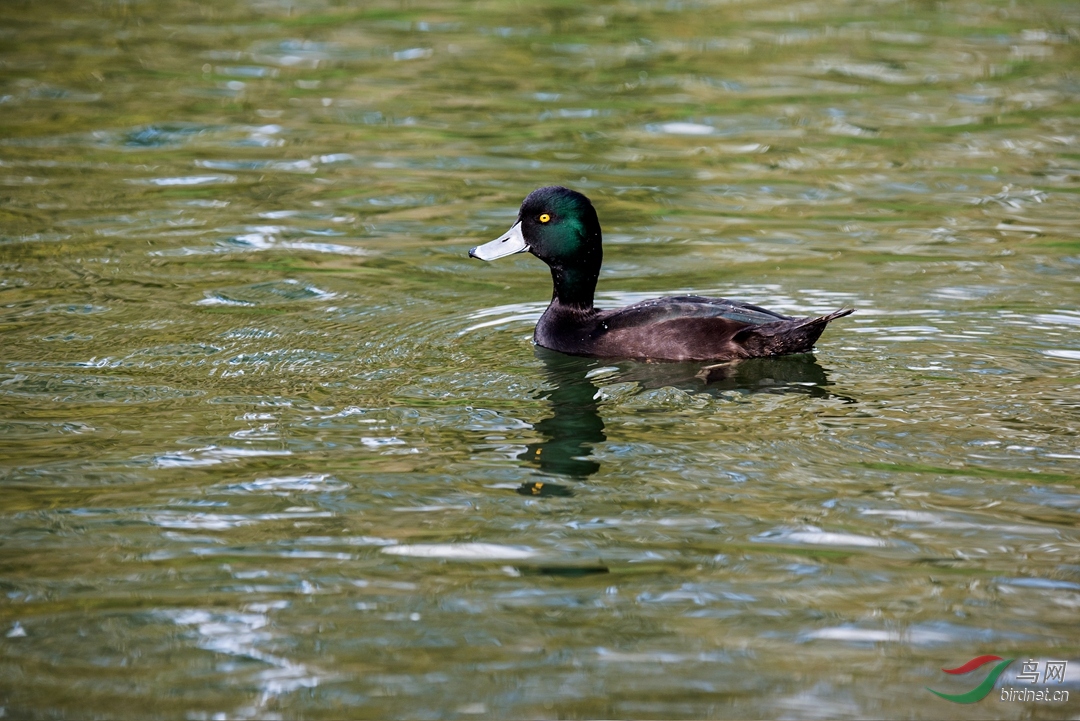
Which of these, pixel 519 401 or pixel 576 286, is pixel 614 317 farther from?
pixel 519 401

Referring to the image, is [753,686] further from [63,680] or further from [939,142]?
[939,142]

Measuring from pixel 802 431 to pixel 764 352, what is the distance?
116cm

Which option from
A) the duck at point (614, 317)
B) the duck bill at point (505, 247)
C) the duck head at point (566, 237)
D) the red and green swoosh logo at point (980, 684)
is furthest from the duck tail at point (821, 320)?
the red and green swoosh logo at point (980, 684)

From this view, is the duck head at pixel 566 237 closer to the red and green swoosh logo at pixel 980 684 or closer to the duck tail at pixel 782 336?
the duck tail at pixel 782 336

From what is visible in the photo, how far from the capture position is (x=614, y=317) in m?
7.82

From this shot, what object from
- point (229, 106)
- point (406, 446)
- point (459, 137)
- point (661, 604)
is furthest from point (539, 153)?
point (661, 604)

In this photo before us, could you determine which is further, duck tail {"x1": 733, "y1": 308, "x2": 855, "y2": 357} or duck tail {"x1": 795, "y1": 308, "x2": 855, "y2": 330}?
duck tail {"x1": 733, "y1": 308, "x2": 855, "y2": 357}

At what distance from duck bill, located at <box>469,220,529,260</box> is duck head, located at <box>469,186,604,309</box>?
0.06 meters

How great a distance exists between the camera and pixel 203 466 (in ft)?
20.2

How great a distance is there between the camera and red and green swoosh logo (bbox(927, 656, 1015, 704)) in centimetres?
436

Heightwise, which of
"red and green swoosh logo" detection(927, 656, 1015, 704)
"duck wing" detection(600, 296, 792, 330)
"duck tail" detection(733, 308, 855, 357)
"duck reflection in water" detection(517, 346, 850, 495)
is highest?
"duck wing" detection(600, 296, 792, 330)

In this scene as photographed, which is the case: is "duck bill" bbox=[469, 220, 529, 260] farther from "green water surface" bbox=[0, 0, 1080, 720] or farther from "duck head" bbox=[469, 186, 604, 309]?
"green water surface" bbox=[0, 0, 1080, 720]

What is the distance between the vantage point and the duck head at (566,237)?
8.08 meters

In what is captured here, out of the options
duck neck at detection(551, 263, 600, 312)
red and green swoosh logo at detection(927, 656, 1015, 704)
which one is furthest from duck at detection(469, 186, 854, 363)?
red and green swoosh logo at detection(927, 656, 1015, 704)
